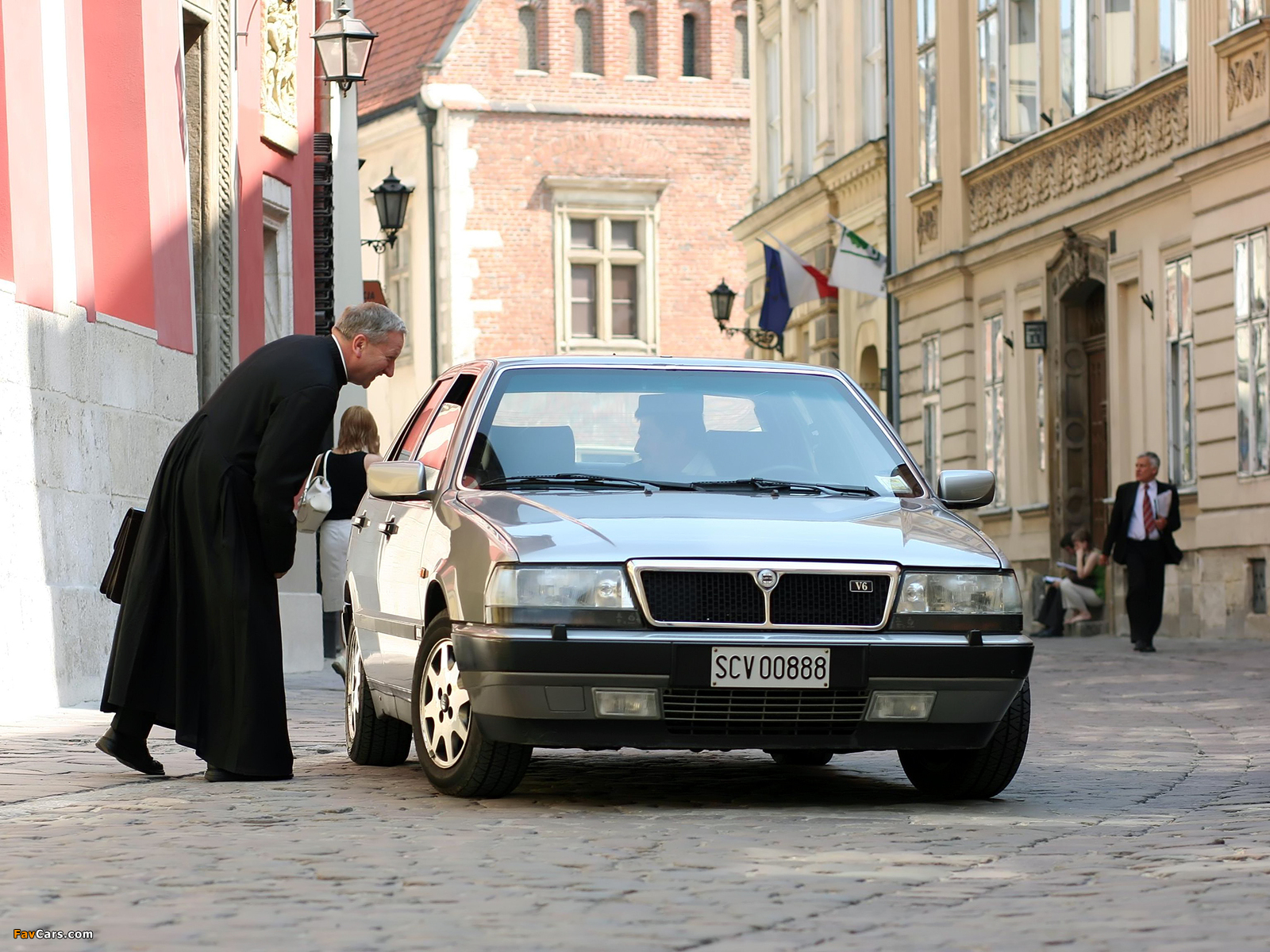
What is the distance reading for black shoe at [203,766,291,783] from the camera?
9188 mm

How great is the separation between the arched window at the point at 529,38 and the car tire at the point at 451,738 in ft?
142

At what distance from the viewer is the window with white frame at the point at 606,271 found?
5109 cm

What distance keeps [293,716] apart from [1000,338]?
18726 millimetres

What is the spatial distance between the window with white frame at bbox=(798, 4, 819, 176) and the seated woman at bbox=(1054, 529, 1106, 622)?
43.8 ft

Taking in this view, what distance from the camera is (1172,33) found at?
25141mm

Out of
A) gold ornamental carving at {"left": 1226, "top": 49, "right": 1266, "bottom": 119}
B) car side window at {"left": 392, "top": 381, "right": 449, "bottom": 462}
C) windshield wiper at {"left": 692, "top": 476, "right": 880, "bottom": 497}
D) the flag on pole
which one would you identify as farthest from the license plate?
the flag on pole

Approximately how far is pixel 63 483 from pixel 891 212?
21.2 m

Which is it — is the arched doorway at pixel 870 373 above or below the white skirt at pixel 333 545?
above

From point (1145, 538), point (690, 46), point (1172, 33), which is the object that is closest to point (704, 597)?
point (1145, 538)

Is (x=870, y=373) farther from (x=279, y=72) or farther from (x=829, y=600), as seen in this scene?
(x=829, y=600)

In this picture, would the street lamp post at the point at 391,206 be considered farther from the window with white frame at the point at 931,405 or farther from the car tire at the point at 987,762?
the car tire at the point at 987,762

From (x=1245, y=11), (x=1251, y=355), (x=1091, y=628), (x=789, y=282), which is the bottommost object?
(x=1091, y=628)

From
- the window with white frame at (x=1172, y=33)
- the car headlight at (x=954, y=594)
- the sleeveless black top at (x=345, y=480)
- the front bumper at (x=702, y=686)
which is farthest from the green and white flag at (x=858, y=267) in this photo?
the front bumper at (x=702, y=686)

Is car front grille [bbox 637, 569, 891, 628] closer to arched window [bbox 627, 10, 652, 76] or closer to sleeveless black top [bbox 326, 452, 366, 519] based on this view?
sleeveless black top [bbox 326, 452, 366, 519]
